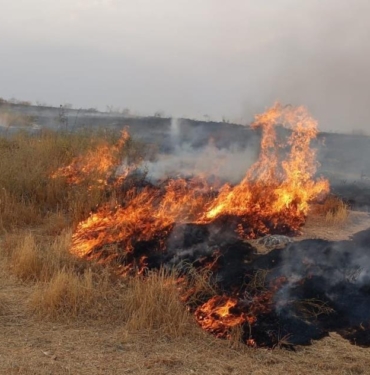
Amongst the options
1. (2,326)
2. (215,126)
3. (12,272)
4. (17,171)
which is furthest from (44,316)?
Result: (215,126)

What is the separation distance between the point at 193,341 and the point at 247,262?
1572 mm

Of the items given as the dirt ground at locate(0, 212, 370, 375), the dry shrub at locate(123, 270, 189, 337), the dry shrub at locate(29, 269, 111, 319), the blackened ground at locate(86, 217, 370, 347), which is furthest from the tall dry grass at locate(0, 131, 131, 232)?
the dirt ground at locate(0, 212, 370, 375)

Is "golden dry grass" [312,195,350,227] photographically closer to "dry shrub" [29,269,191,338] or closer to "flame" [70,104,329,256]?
"flame" [70,104,329,256]

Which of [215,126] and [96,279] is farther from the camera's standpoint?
[215,126]

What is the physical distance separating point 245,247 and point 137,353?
2.39m

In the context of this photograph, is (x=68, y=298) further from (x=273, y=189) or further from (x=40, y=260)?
(x=273, y=189)

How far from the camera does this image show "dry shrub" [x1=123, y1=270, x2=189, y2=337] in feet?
13.7

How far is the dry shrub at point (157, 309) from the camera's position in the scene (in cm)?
419

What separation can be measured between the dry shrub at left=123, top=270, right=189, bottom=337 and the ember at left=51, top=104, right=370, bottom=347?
0.21 metres

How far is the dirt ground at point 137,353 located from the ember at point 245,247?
0.19 m

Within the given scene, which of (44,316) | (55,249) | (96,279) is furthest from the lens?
(55,249)

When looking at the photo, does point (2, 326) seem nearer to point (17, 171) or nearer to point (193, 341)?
point (193, 341)

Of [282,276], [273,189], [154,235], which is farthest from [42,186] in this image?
[282,276]

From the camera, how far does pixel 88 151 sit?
8891 mm
